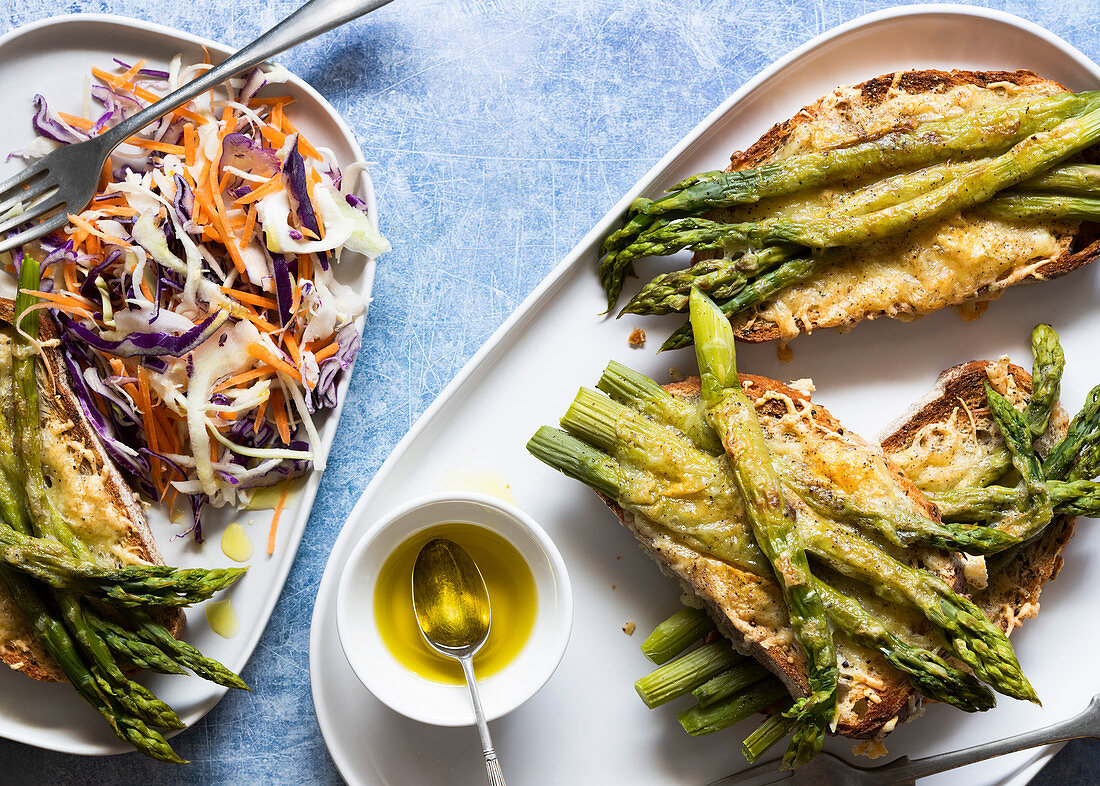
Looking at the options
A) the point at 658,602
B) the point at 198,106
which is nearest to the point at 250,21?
the point at 198,106

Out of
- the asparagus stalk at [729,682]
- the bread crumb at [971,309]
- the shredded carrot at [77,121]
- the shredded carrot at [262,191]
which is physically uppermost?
the shredded carrot at [77,121]

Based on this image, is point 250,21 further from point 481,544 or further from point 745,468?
point 745,468

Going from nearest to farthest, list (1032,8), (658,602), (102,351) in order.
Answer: (102,351)
(658,602)
(1032,8)

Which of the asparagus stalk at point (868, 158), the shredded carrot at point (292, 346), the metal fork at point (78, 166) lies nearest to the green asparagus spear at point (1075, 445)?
the asparagus stalk at point (868, 158)

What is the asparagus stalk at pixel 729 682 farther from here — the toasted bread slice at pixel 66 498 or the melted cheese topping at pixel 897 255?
the toasted bread slice at pixel 66 498

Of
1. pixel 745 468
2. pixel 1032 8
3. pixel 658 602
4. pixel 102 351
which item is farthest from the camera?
pixel 1032 8

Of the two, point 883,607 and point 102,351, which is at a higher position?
point 102,351

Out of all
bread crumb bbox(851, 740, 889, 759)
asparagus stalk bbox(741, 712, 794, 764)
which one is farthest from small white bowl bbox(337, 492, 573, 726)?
bread crumb bbox(851, 740, 889, 759)
